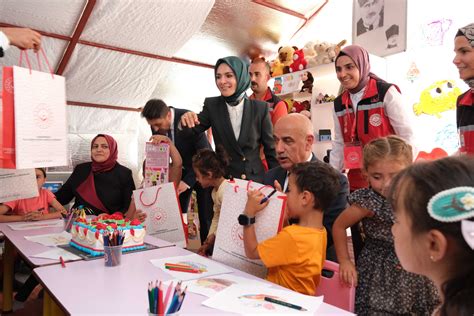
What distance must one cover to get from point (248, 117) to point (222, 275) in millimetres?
1234

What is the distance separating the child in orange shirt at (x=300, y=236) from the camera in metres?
1.36

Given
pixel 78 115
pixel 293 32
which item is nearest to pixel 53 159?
pixel 78 115

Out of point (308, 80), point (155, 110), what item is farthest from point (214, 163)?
point (308, 80)

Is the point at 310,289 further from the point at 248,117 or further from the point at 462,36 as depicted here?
the point at 462,36

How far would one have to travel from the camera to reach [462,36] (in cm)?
188

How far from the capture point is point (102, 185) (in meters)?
3.00

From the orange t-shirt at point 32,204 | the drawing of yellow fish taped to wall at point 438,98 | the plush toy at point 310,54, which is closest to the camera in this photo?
the orange t-shirt at point 32,204

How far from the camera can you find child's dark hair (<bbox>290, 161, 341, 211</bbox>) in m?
1.52

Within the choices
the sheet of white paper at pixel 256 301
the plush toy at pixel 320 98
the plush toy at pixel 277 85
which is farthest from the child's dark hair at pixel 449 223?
the plush toy at pixel 277 85

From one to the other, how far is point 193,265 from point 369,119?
1502 mm

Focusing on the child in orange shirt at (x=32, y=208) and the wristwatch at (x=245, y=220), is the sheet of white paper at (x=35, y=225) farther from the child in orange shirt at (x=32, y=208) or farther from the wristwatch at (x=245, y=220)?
the wristwatch at (x=245, y=220)

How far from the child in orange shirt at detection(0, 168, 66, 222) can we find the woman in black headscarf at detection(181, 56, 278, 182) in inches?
45.3

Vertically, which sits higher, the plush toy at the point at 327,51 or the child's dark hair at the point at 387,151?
the plush toy at the point at 327,51

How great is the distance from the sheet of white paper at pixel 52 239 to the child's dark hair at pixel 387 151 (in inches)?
56.2
